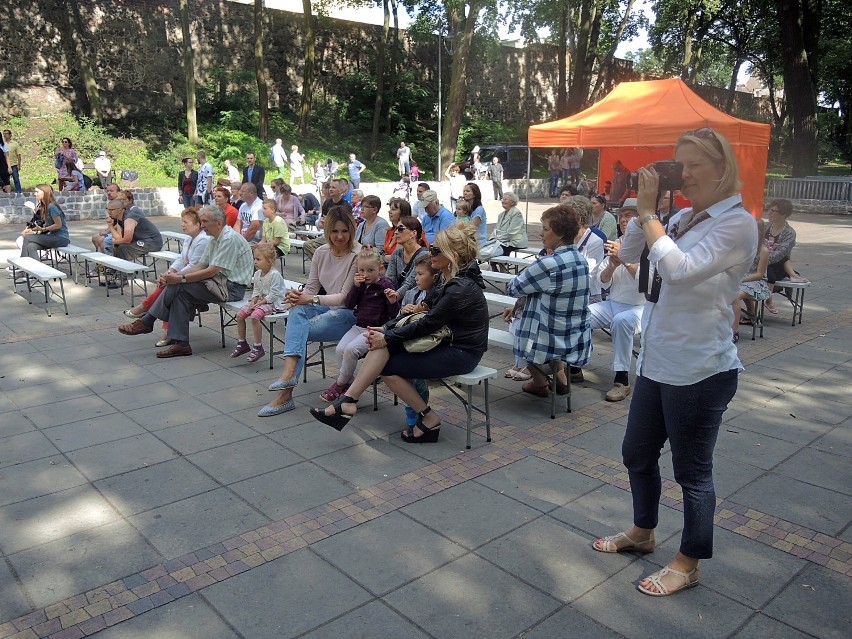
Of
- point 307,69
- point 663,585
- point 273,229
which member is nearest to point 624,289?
point 663,585

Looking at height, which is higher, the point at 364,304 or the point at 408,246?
the point at 408,246

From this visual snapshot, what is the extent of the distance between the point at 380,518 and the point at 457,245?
5.82ft

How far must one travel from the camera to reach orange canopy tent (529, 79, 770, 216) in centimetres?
1096

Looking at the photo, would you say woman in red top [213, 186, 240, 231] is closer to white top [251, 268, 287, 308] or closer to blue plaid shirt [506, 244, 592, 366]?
white top [251, 268, 287, 308]

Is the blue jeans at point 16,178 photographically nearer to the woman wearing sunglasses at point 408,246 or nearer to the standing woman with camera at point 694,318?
the woman wearing sunglasses at point 408,246

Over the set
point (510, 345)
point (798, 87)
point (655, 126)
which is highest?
point (798, 87)

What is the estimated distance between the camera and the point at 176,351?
270 inches

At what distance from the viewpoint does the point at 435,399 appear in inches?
225

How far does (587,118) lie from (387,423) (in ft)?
28.4

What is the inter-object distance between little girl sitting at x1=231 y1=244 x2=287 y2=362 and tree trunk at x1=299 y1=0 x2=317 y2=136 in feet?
Result: 69.3

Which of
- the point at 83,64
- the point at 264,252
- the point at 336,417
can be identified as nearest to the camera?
the point at 336,417

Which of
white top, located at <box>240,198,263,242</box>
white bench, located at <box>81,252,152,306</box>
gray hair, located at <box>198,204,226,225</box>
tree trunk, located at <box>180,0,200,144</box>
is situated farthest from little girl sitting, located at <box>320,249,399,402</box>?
tree trunk, located at <box>180,0,200,144</box>

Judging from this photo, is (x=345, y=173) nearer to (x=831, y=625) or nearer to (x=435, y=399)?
(x=435, y=399)

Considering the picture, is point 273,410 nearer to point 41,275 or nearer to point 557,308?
point 557,308
